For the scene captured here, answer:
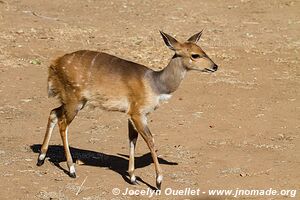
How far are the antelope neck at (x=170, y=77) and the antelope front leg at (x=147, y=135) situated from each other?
45 centimetres

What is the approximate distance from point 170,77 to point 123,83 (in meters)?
0.58

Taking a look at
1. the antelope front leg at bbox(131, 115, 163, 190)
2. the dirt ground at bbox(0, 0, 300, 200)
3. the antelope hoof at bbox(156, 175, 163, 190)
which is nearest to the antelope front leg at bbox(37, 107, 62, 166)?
the dirt ground at bbox(0, 0, 300, 200)

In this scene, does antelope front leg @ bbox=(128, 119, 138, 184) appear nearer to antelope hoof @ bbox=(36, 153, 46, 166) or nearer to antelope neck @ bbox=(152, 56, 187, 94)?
antelope neck @ bbox=(152, 56, 187, 94)

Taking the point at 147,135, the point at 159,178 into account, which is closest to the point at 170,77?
the point at 147,135

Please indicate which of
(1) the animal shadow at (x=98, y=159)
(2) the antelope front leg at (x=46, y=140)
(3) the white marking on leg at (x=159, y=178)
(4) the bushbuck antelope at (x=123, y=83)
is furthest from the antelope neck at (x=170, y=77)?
(2) the antelope front leg at (x=46, y=140)

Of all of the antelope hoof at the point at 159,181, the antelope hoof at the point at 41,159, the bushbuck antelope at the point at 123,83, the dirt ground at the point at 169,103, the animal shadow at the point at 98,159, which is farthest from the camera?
the animal shadow at the point at 98,159

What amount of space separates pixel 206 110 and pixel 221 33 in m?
6.08

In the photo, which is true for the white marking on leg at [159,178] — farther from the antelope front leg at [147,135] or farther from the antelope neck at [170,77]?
the antelope neck at [170,77]

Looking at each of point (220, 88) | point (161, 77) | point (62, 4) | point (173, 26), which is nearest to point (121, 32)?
point (173, 26)

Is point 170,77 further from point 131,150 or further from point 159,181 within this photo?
point 159,181

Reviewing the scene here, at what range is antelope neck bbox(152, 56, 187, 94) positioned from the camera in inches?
358

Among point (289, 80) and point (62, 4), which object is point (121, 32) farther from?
point (289, 80)

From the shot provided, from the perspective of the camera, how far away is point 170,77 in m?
9.12

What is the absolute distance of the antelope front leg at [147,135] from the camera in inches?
345
